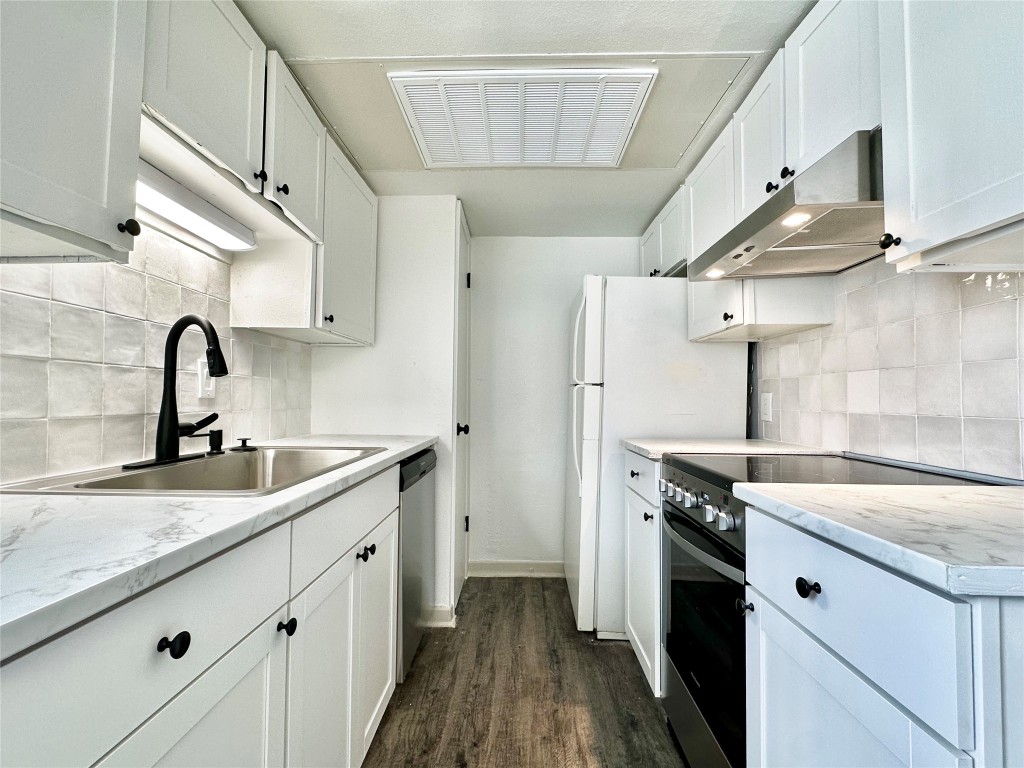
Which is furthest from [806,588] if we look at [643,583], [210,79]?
[210,79]

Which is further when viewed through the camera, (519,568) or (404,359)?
(519,568)

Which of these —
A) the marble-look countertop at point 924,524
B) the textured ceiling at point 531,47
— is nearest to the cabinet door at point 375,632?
the marble-look countertop at point 924,524

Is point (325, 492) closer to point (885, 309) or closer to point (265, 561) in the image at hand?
point (265, 561)

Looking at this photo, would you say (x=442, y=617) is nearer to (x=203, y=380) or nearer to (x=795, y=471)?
(x=203, y=380)

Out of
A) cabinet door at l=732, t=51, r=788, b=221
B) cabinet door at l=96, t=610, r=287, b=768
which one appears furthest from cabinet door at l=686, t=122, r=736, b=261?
cabinet door at l=96, t=610, r=287, b=768

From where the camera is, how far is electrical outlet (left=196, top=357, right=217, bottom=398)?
164 cm

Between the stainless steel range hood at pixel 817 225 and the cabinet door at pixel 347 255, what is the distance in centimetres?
148

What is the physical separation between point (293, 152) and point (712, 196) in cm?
162

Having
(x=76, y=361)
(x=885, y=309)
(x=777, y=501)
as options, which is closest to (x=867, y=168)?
(x=885, y=309)

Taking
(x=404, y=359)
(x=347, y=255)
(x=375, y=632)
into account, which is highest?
(x=347, y=255)

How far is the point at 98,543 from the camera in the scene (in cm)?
64

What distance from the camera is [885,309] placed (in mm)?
1569

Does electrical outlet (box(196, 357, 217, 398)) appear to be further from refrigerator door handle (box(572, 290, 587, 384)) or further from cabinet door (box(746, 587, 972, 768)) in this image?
cabinet door (box(746, 587, 972, 768))

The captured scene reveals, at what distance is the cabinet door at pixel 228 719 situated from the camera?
0.60m
